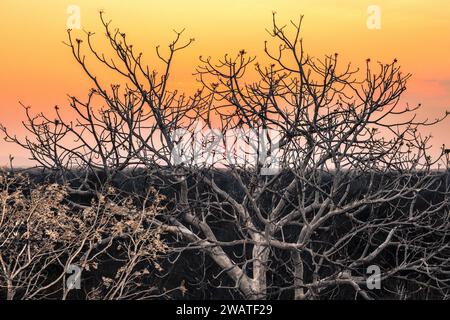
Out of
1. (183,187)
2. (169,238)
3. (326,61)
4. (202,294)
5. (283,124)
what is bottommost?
(202,294)

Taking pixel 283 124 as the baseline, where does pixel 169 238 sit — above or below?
below

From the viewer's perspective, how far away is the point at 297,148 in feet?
29.5

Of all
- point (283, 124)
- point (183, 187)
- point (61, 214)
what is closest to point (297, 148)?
point (283, 124)

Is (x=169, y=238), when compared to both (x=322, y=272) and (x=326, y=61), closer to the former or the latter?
(x=322, y=272)

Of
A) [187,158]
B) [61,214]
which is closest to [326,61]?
[187,158]

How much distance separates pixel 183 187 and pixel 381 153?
108 inches

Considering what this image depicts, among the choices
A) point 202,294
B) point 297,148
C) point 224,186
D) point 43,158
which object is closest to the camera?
point 297,148

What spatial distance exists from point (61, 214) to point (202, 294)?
3.77 metres

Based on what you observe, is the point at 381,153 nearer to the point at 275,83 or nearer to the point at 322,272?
the point at 275,83

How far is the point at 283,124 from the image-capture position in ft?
30.2

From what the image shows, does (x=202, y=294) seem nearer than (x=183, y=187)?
No

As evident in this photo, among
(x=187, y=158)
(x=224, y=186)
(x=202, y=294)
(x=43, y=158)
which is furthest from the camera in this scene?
(x=224, y=186)

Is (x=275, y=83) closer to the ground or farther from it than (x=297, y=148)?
farther from it

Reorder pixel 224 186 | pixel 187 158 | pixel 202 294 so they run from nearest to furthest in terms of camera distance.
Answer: pixel 187 158 < pixel 202 294 < pixel 224 186
